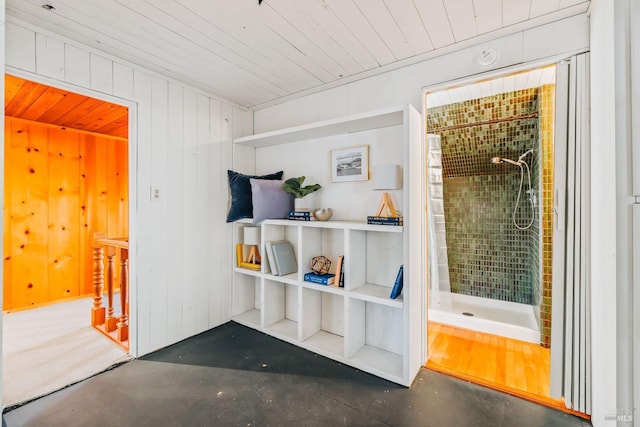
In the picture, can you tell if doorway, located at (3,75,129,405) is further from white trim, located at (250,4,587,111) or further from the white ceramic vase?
white trim, located at (250,4,587,111)

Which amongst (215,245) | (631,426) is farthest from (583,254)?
(215,245)

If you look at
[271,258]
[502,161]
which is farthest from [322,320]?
[502,161]

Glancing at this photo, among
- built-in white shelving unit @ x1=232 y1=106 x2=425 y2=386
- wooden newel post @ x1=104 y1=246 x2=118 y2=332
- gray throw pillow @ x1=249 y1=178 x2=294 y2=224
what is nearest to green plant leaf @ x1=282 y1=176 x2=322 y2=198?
gray throw pillow @ x1=249 y1=178 x2=294 y2=224

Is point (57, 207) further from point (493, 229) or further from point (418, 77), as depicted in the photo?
point (493, 229)

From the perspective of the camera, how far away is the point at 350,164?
2.42 meters

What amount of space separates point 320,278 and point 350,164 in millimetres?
925

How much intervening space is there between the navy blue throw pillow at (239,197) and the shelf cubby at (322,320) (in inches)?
35.4

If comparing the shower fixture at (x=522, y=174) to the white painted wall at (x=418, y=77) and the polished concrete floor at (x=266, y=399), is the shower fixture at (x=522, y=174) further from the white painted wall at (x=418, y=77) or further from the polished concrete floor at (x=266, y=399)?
the polished concrete floor at (x=266, y=399)

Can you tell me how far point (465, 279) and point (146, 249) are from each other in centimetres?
319

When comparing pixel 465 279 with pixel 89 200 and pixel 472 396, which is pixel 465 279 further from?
pixel 89 200

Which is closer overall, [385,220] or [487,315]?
[385,220]

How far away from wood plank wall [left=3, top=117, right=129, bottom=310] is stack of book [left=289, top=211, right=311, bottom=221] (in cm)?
201

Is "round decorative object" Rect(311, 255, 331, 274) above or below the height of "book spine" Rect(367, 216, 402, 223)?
below

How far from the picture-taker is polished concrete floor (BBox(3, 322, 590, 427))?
1.60m
